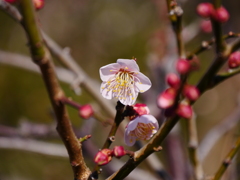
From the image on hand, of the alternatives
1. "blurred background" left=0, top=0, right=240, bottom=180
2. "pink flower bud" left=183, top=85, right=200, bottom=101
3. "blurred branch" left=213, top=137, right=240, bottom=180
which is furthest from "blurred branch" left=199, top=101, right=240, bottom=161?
"pink flower bud" left=183, top=85, right=200, bottom=101

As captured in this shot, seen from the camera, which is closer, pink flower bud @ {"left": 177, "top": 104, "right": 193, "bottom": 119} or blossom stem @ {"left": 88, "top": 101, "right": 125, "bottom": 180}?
pink flower bud @ {"left": 177, "top": 104, "right": 193, "bottom": 119}

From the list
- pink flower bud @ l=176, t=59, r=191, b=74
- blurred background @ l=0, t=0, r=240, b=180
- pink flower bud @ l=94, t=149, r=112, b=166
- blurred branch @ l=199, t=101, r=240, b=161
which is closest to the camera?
pink flower bud @ l=176, t=59, r=191, b=74

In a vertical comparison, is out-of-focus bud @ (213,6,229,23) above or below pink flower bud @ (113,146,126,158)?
above

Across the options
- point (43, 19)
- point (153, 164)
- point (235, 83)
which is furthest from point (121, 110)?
point (43, 19)

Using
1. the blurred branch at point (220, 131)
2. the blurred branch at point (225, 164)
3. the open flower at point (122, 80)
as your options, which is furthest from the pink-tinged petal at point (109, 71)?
the blurred branch at point (220, 131)

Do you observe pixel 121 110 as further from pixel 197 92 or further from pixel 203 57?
pixel 203 57

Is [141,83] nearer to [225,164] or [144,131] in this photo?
[144,131]

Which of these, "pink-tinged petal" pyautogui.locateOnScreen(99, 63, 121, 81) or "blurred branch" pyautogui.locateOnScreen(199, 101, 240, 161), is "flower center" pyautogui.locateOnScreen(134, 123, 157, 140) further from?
"blurred branch" pyautogui.locateOnScreen(199, 101, 240, 161)

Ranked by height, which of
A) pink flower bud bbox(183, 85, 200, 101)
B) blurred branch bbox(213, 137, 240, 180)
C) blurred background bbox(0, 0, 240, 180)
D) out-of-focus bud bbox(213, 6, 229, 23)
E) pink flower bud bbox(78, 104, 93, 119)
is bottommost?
blurred background bbox(0, 0, 240, 180)
